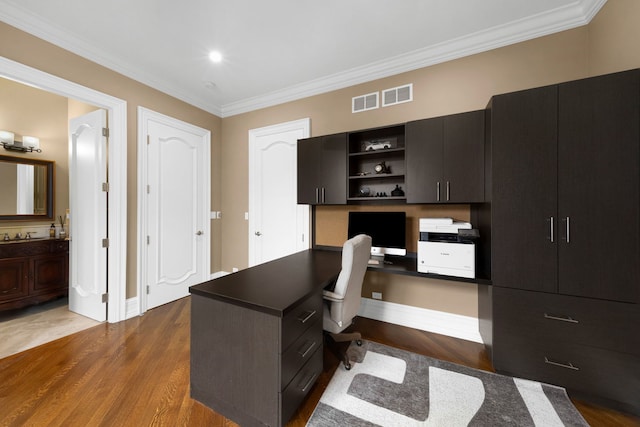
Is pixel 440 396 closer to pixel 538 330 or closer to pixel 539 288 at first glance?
pixel 538 330

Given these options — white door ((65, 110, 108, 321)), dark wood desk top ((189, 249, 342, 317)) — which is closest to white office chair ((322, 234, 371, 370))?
dark wood desk top ((189, 249, 342, 317))

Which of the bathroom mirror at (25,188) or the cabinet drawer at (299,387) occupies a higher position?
the bathroom mirror at (25,188)

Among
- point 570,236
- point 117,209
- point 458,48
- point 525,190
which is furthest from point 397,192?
point 117,209

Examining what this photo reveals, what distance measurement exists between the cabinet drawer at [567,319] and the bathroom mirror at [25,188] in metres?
5.31

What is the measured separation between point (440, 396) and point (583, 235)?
→ 1398 millimetres

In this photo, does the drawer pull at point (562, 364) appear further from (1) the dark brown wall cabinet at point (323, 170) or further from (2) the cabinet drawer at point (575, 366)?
(1) the dark brown wall cabinet at point (323, 170)

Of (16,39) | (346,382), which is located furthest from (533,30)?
(16,39)

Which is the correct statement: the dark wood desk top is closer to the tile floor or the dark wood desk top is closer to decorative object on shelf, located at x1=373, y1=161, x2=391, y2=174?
decorative object on shelf, located at x1=373, y1=161, x2=391, y2=174

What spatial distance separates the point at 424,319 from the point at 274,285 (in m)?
1.80

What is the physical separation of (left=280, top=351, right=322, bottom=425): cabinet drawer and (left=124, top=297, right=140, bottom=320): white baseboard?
2.37 metres

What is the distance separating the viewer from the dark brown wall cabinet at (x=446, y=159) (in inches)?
78.8

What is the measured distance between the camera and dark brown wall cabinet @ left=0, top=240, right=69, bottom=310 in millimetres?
2649

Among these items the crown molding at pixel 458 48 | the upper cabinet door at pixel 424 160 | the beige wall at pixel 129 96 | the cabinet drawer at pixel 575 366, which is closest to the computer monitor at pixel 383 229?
the upper cabinet door at pixel 424 160

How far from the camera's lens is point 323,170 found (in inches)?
107
